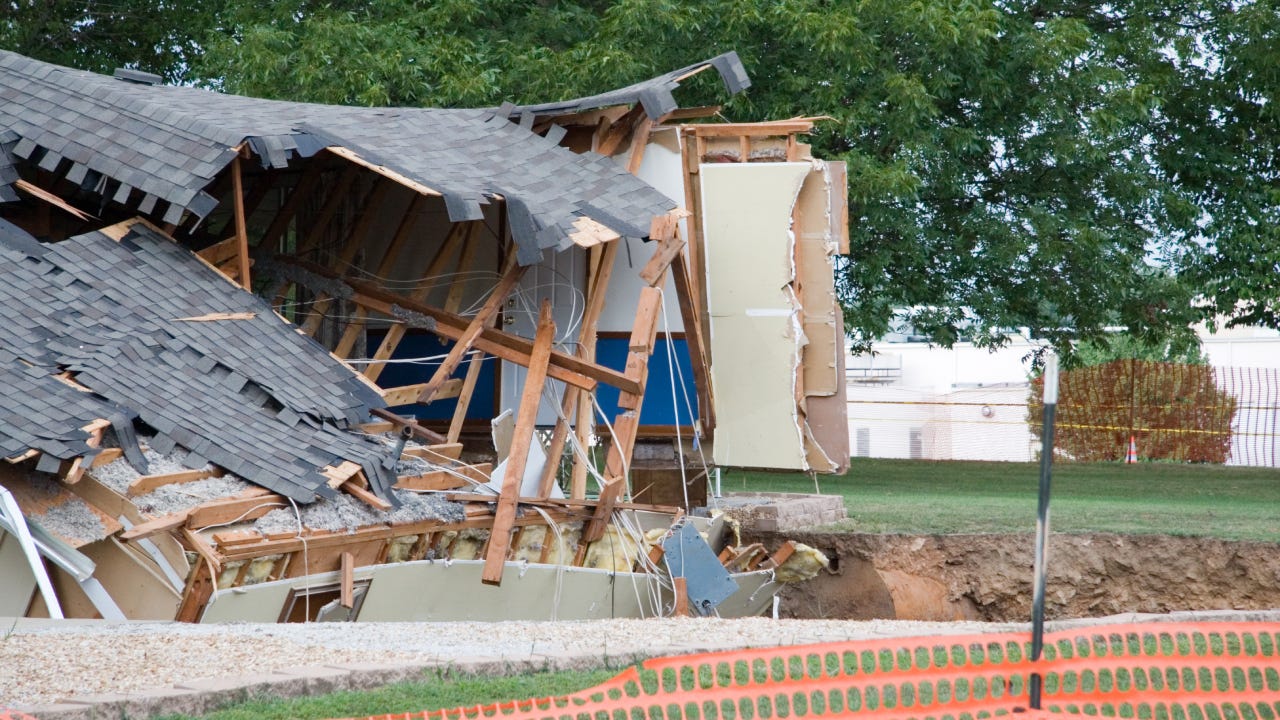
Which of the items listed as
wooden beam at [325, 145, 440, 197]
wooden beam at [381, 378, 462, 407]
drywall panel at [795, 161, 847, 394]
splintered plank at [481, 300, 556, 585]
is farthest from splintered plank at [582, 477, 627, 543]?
drywall panel at [795, 161, 847, 394]

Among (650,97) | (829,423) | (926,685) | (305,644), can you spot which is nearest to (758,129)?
(650,97)

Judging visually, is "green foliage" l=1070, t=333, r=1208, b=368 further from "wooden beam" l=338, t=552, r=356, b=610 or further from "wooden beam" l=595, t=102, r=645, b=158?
"wooden beam" l=338, t=552, r=356, b=610

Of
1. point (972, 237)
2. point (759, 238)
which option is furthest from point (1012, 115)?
point (759, 238)

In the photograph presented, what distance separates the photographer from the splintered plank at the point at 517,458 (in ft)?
36.2

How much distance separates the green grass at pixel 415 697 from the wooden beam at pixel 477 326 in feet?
18.4

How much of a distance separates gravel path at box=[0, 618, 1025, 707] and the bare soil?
523cm

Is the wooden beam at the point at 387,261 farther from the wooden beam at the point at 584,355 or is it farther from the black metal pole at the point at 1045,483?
the black metal pole at the point at 1045,483

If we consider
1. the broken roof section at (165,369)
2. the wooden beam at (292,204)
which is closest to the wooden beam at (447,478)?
the broken roof section at (165,369)

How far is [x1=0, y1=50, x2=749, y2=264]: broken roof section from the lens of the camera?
37.1 ft

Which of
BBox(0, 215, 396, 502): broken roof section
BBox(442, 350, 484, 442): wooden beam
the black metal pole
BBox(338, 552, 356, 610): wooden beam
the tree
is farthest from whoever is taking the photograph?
the tree

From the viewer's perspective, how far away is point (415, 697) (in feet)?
20.1

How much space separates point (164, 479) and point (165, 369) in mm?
1376

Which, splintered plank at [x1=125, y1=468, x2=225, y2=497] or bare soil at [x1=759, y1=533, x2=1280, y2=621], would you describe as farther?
bare soil at [x1=759, y1=533, x2=1280, y2=621]

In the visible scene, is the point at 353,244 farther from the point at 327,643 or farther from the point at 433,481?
the point at 327,643
